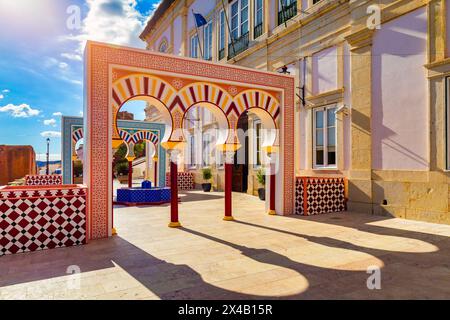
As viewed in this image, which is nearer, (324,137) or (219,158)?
(324,137)

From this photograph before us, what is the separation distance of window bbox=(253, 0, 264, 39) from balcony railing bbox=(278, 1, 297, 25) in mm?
1162

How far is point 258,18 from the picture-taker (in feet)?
44.7

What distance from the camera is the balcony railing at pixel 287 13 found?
11.7 m

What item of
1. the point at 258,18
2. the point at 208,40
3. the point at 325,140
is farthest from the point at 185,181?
the point at 325,140

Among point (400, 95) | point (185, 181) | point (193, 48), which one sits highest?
point (193, 48)

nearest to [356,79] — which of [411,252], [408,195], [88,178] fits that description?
[408,195]

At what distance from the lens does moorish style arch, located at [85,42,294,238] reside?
6.36 meters

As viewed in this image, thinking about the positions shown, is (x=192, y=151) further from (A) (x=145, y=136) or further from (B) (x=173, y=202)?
(B) (x=173, y=202)

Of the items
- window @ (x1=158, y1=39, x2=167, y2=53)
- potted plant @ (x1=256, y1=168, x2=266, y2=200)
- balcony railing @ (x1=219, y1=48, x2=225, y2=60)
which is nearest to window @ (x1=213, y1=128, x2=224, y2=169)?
balcony railing @ (x1=219, y1=48, x2=225, y2=60)

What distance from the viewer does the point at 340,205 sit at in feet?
30.9

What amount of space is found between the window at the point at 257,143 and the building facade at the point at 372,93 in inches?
19.2

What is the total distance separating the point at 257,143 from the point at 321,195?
4.91 metres

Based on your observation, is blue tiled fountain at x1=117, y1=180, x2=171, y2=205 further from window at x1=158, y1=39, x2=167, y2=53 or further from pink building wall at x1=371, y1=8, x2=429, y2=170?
window at x1=158, y1=39, x2=167, y2=53

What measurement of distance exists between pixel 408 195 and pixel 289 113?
12.1 feet
